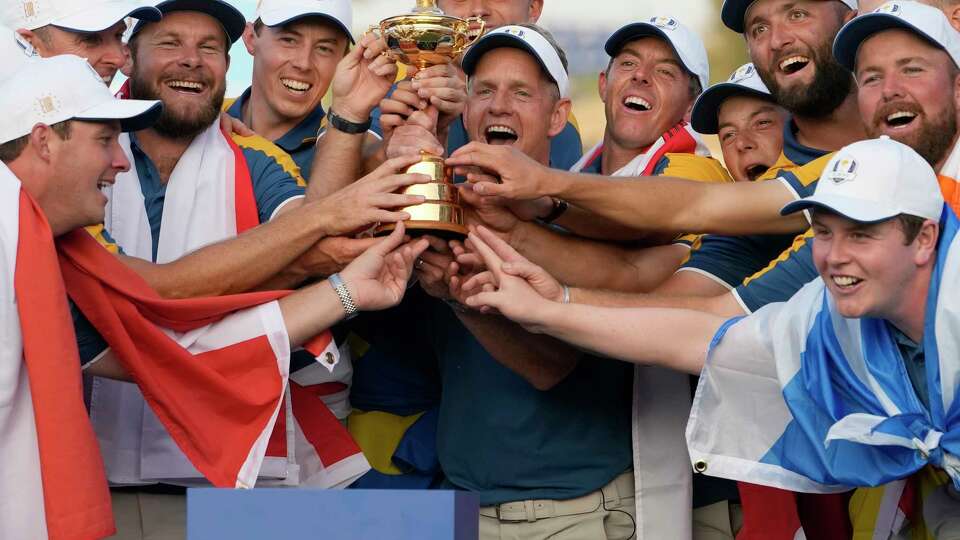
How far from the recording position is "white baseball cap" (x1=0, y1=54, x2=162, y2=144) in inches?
176

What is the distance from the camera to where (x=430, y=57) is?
15.8 feet

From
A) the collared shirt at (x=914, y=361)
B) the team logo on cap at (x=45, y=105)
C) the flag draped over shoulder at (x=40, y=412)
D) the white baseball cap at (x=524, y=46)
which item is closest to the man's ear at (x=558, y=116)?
the white baseball cap at (x=524, y=46)

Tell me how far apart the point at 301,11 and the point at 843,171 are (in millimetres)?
2522

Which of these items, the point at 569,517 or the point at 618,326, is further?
the point at 569,517

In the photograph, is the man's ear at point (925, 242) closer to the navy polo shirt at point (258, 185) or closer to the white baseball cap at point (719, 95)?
the white baseball cap at point (719, 95)

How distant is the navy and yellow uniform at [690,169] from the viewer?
5395mm

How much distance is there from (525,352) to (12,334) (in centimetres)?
171

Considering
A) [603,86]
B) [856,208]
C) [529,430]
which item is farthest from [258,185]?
[856,208]

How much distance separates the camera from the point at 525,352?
5043mm

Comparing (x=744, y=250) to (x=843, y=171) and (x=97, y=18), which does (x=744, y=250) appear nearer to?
(x=843, y=171)

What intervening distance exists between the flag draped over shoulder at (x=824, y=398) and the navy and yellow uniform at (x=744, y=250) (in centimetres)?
60

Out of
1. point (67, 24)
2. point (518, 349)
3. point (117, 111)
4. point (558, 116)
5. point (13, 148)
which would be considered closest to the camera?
point (13, 148)

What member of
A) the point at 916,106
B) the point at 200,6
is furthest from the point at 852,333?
the point at 200,6

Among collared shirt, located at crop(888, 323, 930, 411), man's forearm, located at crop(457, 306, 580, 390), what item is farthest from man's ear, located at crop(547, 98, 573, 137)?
collared shirt, located at crop(888, 323, 930, 411)
